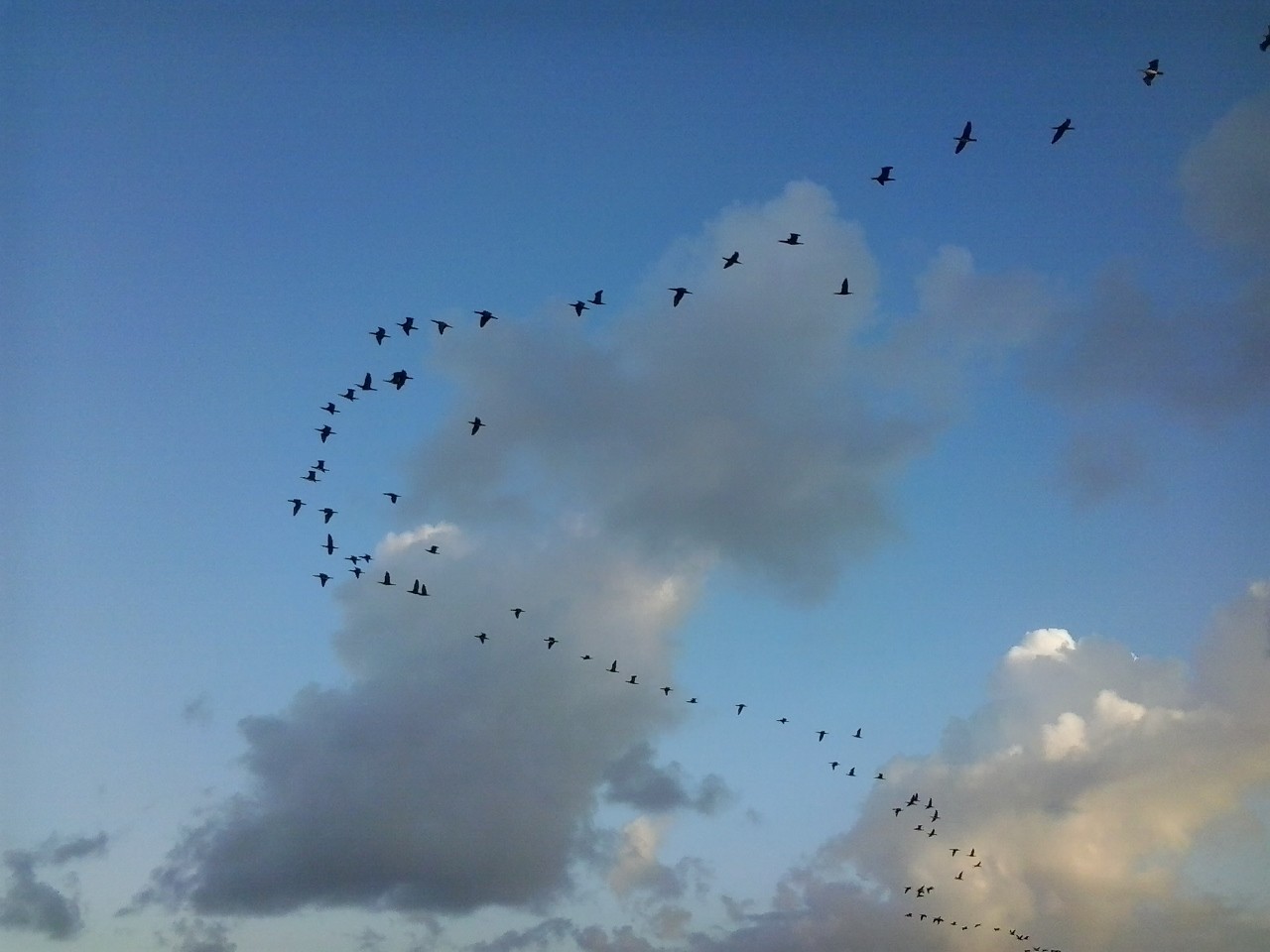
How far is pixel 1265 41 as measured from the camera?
243ft

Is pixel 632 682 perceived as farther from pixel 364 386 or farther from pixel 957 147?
pixel 957 147

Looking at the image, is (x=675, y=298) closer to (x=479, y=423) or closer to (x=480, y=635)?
(x=479, y=423)

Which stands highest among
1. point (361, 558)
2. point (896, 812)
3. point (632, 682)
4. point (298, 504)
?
point (298, 504)

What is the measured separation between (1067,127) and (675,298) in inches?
1378

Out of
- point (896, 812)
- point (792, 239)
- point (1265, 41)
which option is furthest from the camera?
point (896, 812)

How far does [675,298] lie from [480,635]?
4903 cm

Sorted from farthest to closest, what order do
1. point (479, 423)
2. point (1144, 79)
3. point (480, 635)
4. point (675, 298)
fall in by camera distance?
point (480, 635), point (479, 423), point (675, 298), point (1144, 79)

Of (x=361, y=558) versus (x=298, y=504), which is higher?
(x=298, y=504)

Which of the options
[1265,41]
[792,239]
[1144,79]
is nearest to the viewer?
[1265,41]

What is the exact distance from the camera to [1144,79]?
82062 mm

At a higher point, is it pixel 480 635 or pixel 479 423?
pixel 479 423

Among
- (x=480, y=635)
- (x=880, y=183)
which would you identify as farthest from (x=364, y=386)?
(x=880, y=183)

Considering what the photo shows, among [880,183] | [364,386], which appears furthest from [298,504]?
[880,183]

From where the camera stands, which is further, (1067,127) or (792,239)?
(792,239)
